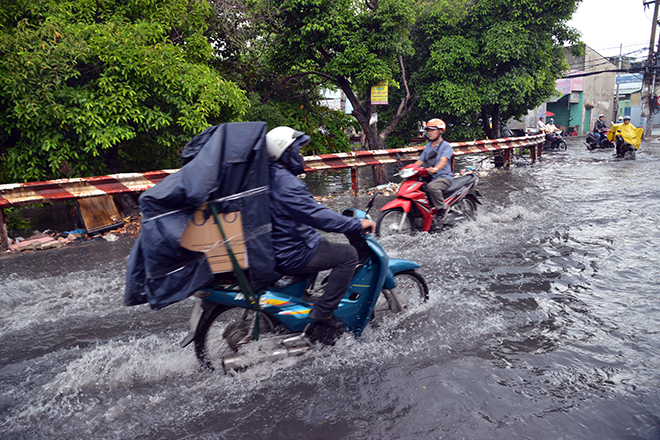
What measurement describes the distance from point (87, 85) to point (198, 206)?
6936mm

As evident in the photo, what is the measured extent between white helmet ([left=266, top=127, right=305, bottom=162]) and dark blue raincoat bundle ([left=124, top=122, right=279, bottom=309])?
0.47 ft

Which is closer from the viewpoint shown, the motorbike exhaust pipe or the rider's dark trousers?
the motorbike exhaust pipe

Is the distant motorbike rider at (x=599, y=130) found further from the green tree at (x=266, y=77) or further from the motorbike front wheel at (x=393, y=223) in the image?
the motorbike front wheel at (x=393, y=223)

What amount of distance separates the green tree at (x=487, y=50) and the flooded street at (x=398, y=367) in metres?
10.7

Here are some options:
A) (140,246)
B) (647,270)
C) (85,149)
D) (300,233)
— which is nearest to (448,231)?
(647,270)

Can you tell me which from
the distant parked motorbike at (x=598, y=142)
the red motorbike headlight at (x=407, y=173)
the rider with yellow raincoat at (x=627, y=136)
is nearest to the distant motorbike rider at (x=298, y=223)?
the red motorbike headlight at (x=407, y=173)

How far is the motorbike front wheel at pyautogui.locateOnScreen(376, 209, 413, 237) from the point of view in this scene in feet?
22.6

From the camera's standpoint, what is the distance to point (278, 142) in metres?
3.05

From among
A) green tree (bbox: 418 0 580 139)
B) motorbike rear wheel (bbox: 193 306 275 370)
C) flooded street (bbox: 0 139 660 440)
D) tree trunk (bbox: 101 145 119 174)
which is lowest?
flooded street (bbox: 0 139 660 440)

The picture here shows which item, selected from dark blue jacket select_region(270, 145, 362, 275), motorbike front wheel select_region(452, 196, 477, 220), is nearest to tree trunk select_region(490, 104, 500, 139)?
motorbike front wheel select_region(452, 196, 477, 220)

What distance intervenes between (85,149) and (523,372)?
7890 mm

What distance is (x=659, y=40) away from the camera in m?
29.5

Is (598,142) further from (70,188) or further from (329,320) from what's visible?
(329,320)

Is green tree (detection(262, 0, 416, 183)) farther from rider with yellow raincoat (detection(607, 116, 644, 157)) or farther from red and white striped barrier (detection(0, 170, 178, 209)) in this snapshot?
rider with yellow raincoat (detection(607, 116, 644, 157))
